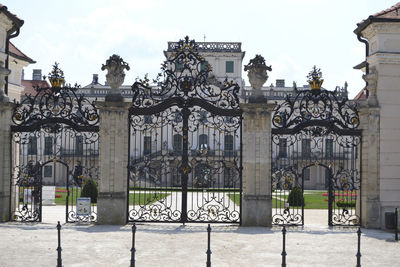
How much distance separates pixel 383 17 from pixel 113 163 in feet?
30.2

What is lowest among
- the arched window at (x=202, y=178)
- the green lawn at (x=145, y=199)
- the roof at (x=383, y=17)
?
the green lawn at (x=145, y=199)

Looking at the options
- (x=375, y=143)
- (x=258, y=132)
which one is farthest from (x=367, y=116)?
(x=258, y=132)

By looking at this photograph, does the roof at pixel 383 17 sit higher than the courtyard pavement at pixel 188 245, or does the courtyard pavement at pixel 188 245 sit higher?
the roof at pixel 383 17

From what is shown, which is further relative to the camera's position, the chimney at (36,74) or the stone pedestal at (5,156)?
the chimney at (36,74)

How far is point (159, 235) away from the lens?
44.5ft

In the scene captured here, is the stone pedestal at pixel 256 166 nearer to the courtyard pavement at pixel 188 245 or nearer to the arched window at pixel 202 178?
the courtyard pavement at pixel 188 245

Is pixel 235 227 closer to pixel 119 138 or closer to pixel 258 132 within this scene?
pixel 258 132

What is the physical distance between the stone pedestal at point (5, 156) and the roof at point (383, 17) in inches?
436

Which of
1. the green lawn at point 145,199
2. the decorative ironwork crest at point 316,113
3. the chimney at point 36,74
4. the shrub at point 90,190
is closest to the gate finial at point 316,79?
the decorative ironwork crest at point 316,113

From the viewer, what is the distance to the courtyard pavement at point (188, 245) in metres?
10.4

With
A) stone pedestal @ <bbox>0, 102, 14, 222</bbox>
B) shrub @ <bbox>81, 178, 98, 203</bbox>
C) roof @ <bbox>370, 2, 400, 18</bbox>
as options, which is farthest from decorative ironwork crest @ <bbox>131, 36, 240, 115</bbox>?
shrub @ <bbox>81, 178, 98, 203</bbox>

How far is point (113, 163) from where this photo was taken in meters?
15.6

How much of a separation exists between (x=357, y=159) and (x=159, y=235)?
7.11 metres

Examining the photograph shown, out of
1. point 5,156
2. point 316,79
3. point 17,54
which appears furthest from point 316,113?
point 17,54
